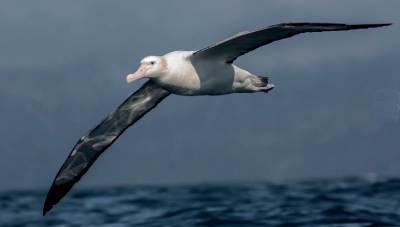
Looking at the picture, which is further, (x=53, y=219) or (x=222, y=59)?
(x=53, y=219)

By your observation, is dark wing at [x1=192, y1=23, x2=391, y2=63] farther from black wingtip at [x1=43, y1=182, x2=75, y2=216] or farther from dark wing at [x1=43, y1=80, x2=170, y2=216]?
black wingtip at [x1=43, y1=182, x2=75, y2=216]

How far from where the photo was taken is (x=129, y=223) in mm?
15883

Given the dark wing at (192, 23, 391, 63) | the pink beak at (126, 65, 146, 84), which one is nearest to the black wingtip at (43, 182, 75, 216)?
the pink beak at (126, 65, 146, 84)

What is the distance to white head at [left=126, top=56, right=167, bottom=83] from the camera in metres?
10.1

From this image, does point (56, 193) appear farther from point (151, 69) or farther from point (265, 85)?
point (265, 85)

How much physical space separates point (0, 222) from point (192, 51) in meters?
11.6

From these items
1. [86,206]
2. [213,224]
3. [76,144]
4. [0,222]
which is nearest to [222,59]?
[76,144]

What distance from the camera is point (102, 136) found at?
12828 mm

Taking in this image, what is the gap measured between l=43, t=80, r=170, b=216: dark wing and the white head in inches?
72.7

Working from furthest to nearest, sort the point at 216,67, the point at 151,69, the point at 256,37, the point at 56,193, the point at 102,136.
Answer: the point at 56,193, the point at 102,136, the point at 216,67, the point at 151,69, the point at 256,37

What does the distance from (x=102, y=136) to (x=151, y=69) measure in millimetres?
3210

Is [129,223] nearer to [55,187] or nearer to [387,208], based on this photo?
[55,187]

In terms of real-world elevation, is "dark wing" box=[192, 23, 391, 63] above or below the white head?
above

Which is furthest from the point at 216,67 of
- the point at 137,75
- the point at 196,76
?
the point at 137,75
